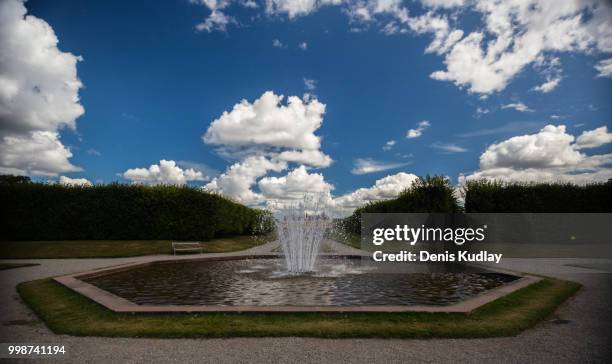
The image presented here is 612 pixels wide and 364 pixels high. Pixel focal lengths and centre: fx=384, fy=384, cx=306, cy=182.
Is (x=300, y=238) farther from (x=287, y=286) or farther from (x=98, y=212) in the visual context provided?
(x=98, y=212)

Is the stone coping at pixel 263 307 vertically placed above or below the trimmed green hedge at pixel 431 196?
below

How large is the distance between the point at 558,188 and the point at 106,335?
34.7 metres

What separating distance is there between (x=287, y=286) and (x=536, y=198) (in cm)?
2762

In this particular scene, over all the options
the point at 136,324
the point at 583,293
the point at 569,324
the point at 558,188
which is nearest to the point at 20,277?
the point at 136,324

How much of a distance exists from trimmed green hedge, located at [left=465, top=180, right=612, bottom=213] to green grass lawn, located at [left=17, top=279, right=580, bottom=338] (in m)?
24.4

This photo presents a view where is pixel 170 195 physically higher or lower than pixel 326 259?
higher

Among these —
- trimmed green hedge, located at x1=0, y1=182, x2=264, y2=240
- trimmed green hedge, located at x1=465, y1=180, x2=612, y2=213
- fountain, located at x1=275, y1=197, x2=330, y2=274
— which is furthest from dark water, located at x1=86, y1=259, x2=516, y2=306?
trimmed green hedge, located at x1=465, y1=180, x2=612, y2=213

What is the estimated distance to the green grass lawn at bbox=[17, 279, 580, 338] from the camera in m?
5.97

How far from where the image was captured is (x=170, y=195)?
83.1 ft

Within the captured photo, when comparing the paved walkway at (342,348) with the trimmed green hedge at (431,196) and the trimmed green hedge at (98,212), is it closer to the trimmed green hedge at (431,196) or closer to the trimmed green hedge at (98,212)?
the trimmed green hedge at (431,196)

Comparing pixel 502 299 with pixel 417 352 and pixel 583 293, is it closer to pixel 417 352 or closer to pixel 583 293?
pixel 583 293

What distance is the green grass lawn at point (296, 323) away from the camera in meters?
5.97

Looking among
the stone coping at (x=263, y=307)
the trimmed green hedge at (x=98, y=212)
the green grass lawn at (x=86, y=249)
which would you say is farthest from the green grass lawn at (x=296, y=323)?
the trimmed green hedge at (x=98, y=212)

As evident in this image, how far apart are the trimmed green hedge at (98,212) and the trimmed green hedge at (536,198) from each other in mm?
21509
